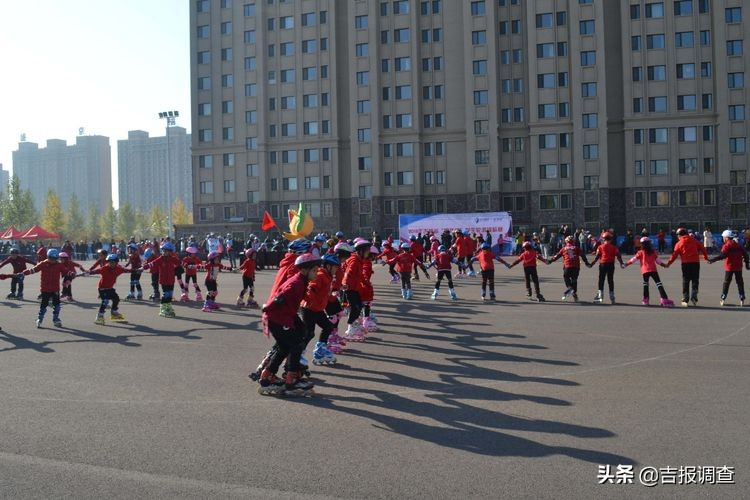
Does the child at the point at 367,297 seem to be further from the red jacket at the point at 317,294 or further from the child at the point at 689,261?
the child at the point at 689,261

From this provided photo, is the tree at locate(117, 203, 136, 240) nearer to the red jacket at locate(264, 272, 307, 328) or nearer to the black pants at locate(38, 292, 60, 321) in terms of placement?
the black pants at locate(38, 292, 60, 321)

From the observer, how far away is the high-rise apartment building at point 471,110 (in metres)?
57.8

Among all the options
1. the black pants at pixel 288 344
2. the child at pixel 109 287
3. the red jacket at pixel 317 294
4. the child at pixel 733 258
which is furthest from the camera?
the child at pixel 733 258

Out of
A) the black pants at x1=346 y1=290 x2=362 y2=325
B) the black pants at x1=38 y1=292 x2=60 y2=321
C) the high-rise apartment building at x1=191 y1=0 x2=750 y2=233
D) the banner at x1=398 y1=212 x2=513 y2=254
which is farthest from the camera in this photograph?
the high-rise apartment building at x1=191 y1=0 x2=750 y2=233

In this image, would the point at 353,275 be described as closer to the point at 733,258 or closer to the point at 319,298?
the point at 319,298

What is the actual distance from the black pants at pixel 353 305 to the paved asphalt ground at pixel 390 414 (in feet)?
1.83

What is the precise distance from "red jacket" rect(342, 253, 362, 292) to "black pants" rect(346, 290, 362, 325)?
0.09 metres

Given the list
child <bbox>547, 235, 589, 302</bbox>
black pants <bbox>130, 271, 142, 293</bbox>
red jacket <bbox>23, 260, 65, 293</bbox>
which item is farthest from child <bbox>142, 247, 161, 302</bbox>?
child <bbox>547, 235, 589, 302</bbox>

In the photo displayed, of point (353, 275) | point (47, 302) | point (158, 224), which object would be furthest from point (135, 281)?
point (158, 224)

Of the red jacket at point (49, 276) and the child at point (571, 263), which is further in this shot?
the child at point (571, 263)

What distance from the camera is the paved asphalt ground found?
555 centimetres

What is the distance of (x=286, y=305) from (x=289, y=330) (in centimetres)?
34

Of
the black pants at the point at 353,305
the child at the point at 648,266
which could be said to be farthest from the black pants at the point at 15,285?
the child at the point at 648,266

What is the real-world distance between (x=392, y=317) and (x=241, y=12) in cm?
6079
